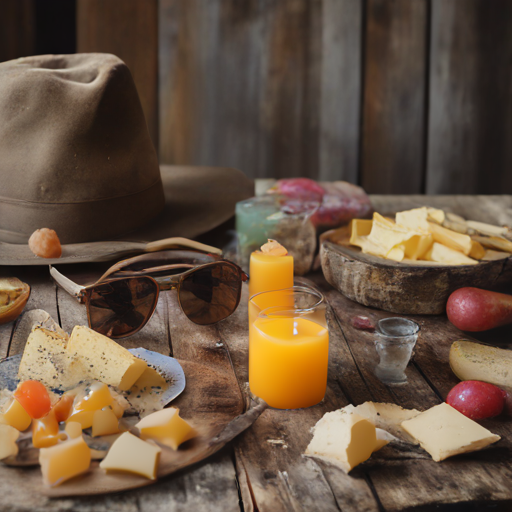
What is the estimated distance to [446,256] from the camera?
103cm

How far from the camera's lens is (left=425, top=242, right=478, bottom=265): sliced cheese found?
3.34 ft

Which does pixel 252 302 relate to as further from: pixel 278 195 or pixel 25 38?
pixel 25 38

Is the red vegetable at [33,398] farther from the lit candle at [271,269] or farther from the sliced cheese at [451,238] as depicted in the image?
the sliced cheese at [451,238]

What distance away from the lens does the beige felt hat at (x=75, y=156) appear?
1.22 metres

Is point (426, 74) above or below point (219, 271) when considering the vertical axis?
above

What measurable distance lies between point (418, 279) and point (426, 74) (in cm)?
178

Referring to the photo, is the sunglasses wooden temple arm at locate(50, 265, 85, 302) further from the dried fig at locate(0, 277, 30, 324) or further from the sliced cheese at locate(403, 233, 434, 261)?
the sliced cheese at locate(403, 233, 434, 261)

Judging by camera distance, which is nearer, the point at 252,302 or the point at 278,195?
the point at 252,302

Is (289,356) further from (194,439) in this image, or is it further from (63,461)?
(63,461)

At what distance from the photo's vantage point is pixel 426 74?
8.19 ft

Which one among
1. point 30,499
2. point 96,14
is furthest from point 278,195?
point 96,14

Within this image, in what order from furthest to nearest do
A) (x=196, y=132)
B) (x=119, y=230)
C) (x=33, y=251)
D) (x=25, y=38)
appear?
(x=196, y=132) → (x=25, y=38) → (x=119, y=230) → (x=33, y=251)

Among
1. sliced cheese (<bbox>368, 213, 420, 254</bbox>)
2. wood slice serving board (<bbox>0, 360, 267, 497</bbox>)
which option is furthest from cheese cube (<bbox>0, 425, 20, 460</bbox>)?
sliced cheese (<bbox>368, 213, 420, 254</bbox>)

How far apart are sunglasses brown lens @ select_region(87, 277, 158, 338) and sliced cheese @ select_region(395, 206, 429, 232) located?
0.51 m
